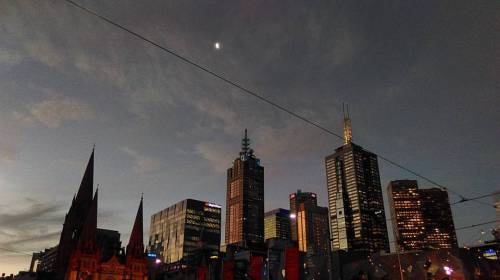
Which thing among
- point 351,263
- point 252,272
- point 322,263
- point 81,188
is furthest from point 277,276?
point 252,272

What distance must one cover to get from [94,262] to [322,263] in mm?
Result: 60674

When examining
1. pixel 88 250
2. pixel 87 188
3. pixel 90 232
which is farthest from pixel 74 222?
pixel 87 188

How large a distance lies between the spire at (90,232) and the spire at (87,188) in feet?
9.06

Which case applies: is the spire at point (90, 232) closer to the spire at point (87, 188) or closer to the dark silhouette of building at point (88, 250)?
the dark silhouette of building at point (88, 250)

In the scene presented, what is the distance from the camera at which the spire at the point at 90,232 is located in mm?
92312

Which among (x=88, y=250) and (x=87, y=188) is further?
(x=87, y=188)

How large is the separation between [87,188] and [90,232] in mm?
10737

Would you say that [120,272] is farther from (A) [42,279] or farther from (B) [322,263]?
(B) [322,263]

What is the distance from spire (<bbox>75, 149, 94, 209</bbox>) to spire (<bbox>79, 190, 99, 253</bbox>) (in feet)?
9.06

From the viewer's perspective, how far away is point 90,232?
93.9 m

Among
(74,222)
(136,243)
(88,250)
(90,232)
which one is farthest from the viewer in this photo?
(136,243)

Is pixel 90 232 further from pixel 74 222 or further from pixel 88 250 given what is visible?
pixel 74 222

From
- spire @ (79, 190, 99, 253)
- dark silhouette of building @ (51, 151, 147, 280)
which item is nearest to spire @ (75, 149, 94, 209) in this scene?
dark silhouette of building @ (51, 151, 147, 280)

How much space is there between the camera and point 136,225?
329 ft
